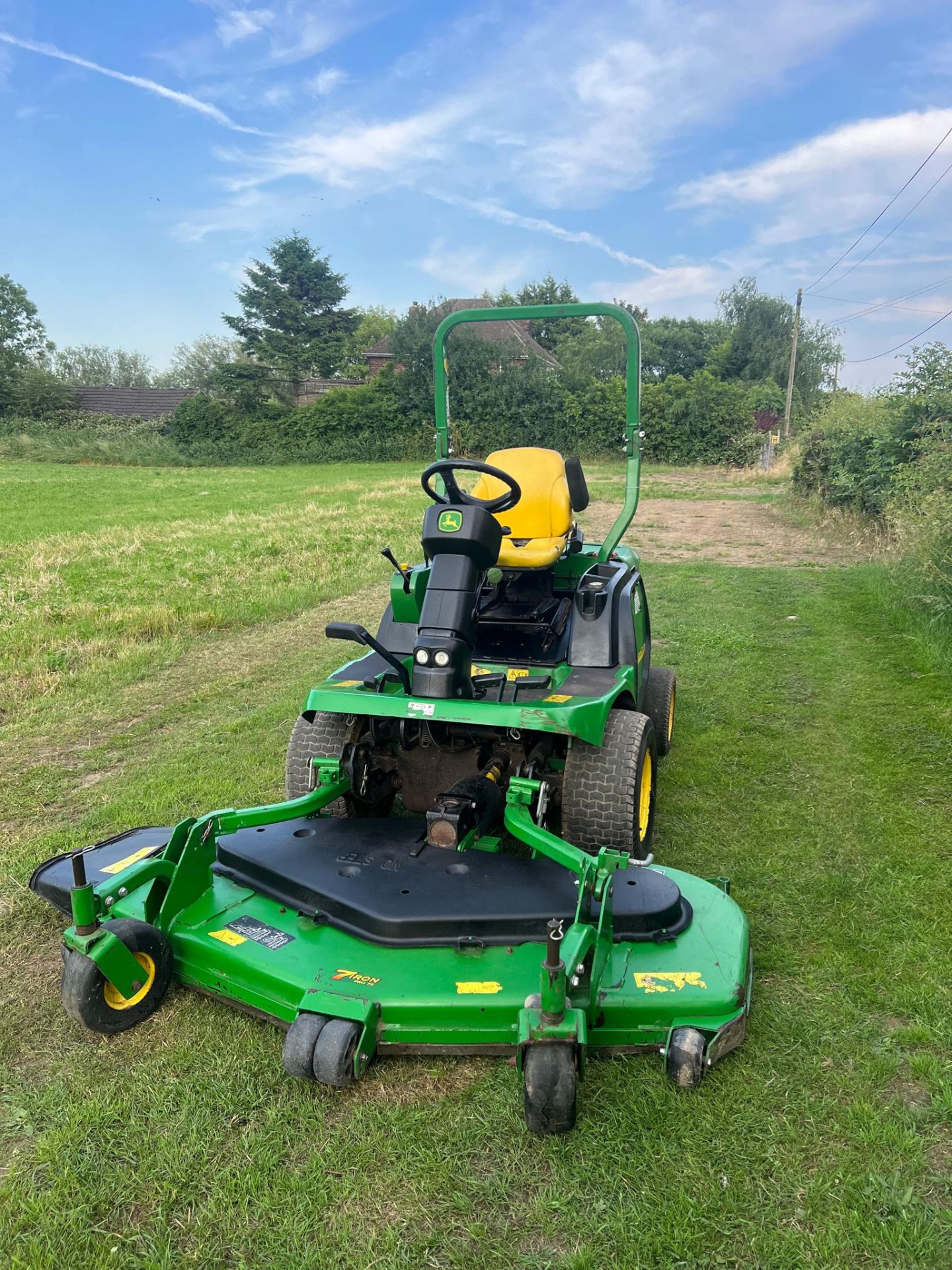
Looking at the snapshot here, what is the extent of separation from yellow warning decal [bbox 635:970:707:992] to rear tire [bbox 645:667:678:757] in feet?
7.95

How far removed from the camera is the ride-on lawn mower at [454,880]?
105 inches

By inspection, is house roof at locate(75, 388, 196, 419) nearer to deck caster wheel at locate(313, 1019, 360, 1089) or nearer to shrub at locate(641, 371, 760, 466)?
shrub at locate(641, 371, 760, 466)

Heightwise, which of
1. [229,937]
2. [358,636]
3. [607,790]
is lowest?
[229,937]

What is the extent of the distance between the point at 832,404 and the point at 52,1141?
2022 cm

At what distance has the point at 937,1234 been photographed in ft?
7.09

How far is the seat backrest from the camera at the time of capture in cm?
455

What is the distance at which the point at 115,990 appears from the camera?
2.87 m

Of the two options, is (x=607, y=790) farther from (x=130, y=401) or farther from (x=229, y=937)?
(x=130, y=401)

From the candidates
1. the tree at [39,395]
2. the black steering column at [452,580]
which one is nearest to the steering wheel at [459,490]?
the black steering column at [452,580]

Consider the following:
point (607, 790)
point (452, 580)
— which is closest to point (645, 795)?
point (607, 790)

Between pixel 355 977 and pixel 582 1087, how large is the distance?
756mm

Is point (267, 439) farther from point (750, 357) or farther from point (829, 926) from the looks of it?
point (829, 926)

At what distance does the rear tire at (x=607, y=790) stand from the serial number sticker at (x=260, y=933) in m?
1.18

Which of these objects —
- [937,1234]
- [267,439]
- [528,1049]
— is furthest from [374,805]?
[267,439]
